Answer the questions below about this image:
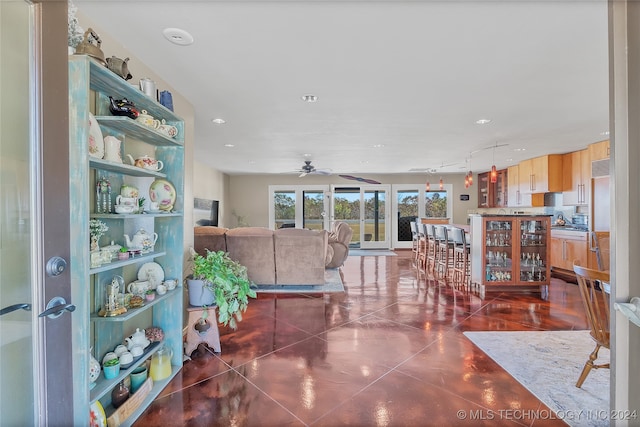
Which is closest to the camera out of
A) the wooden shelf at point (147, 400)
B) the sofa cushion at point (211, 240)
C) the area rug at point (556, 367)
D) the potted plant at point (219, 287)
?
the wooden shelf at point (147, 400)

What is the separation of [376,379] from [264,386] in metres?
0.81

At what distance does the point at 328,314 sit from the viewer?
11.5 ft

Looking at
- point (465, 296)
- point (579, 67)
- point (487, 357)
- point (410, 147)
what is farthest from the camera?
point (410, 147)

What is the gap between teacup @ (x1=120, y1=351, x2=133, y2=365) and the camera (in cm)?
175

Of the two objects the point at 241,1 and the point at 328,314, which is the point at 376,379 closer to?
the point at 328,314

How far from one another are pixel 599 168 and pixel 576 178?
83cm

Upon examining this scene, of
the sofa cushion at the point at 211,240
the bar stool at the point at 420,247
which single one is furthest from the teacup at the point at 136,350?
the bar stool at the point at 420,247

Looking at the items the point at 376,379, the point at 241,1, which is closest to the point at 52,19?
the point at 241,1

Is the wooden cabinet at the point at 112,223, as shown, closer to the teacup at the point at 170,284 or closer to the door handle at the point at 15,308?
the teacup at the point at 170,284

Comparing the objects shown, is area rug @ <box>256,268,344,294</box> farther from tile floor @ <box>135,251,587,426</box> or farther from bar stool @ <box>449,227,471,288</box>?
bar stool @ <box>449,227,471,288</box>

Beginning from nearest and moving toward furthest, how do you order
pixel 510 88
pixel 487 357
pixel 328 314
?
pixel 487 357 < pixel 510 88 < pixel 328 314

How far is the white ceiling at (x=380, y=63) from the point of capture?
5.46ft

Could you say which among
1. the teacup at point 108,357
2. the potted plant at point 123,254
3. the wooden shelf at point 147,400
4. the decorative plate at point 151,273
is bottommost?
the wooden shelf at point 147,400

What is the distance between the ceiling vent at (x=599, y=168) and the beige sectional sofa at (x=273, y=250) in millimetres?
4440
